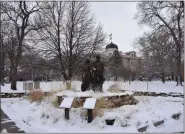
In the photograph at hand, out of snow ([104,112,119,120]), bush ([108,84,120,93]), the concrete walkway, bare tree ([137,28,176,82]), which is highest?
bare tree ([137,28,176,82])

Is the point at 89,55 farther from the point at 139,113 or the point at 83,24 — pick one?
the point at 139,113

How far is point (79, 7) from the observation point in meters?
22.8

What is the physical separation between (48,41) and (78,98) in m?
13.3

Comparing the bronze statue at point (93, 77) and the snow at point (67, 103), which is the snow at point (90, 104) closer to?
the snow at point (67, 103)

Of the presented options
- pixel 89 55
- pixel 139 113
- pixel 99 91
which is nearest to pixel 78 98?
pixel 99 91

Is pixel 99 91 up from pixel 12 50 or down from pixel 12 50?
down

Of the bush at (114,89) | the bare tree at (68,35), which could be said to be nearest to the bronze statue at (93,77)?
the bush at (114,89)

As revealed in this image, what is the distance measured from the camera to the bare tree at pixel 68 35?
69.2 feet

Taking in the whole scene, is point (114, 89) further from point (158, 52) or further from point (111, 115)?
point (158, 52)

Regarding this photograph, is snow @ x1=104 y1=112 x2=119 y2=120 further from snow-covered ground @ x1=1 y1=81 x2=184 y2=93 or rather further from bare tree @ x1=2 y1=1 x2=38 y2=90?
bare tree @ x1=2 y1=1 x2=38 y2=90

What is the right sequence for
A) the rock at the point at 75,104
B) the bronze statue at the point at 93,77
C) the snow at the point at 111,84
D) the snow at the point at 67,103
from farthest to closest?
the snow at the point at 111,84
the bronze statue at the point at 93,77
the rock at the point at 75,104
the snow at the point at 67,103

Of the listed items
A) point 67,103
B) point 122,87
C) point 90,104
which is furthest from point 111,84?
point 90,104

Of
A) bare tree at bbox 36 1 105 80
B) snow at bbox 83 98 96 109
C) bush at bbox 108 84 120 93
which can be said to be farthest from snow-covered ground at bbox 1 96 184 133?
bare tree at bbox 36 1 105 80

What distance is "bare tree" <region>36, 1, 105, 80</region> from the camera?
69.2ft
